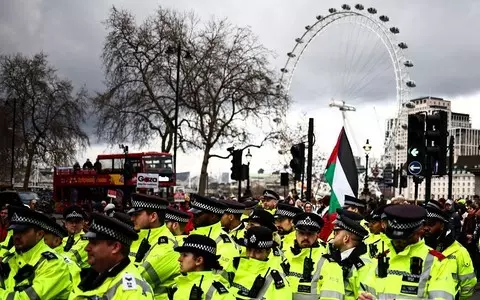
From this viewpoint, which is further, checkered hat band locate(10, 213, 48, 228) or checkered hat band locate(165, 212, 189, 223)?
checkered hat band locate(165, 212, 189, 223)

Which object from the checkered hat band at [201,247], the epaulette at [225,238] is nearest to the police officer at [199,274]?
the checkered hat band at [201,247]

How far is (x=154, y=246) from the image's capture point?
21.2 ft

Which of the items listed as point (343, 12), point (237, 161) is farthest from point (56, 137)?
point (237, 161)

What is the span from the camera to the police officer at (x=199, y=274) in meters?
5.20

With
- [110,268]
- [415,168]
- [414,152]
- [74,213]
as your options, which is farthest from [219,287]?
[414,152]

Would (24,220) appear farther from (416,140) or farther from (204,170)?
(204,170)

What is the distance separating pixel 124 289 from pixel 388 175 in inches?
1638

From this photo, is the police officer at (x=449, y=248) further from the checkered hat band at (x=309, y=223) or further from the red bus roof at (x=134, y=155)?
the red bus roof at (x=134, y=155)

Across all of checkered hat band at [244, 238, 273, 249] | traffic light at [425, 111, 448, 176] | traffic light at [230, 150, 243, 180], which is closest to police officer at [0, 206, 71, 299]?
checkered hat band at [244, 238, 273, 249]

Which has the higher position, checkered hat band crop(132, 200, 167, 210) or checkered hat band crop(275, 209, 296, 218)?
checkered hat band crop(132, 200, 167, 210)

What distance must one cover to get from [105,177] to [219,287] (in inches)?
1415

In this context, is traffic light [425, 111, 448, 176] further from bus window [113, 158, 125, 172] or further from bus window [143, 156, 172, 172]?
bus window [113, 158, 125, 172]

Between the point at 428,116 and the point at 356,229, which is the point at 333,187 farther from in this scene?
the point at 356,229

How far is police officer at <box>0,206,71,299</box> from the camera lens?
491 cm
